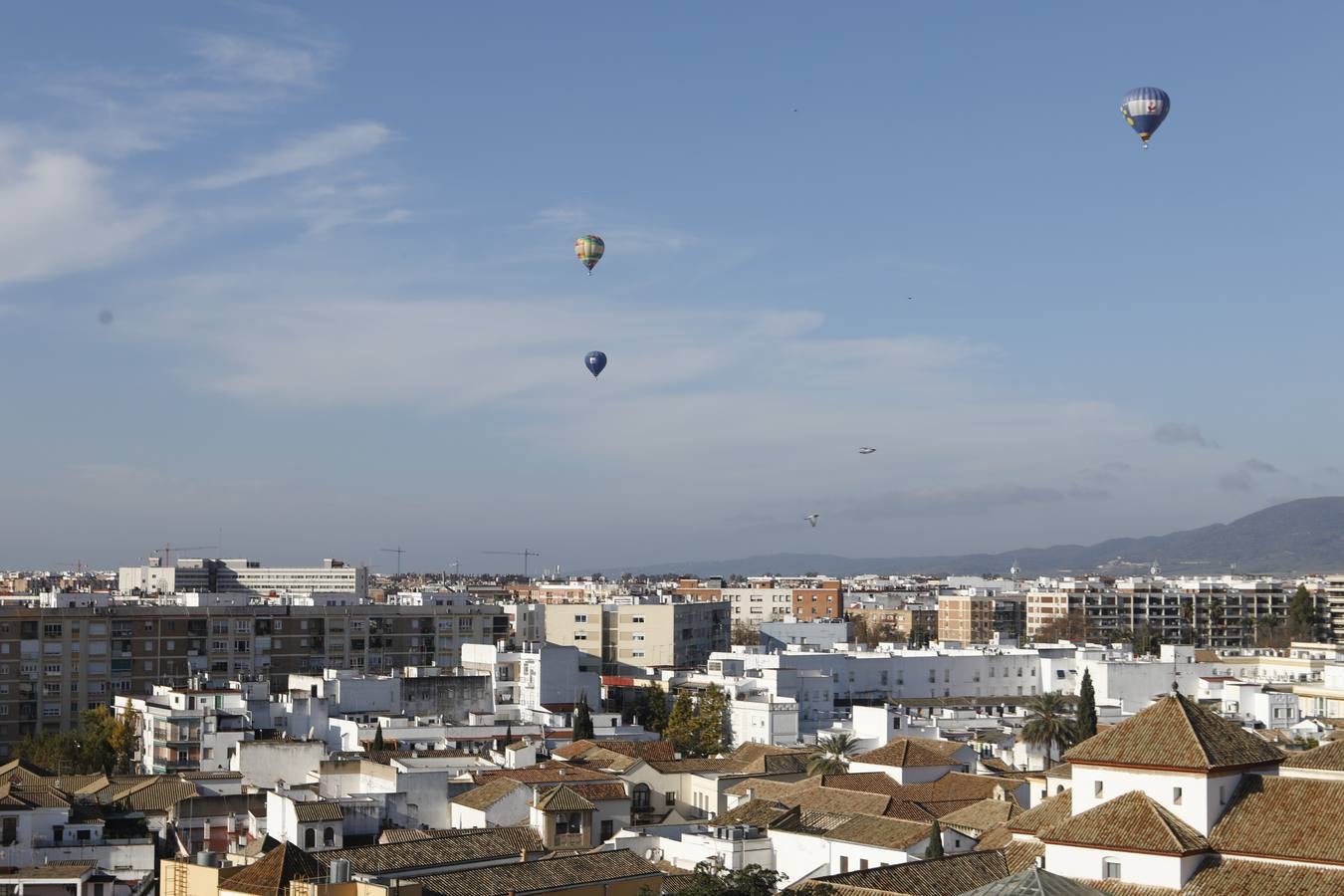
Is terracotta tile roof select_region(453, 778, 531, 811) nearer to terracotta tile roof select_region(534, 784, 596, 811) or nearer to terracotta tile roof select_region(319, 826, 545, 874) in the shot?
terracotta tile roof select_region(534, 784, 596, 811)

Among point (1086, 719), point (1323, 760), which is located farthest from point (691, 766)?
point (1323, 760)

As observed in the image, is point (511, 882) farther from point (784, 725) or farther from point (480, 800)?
point (784, 725)

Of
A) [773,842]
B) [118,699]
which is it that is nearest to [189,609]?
[118,699]

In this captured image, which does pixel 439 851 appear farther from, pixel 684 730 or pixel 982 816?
pixel 684 730

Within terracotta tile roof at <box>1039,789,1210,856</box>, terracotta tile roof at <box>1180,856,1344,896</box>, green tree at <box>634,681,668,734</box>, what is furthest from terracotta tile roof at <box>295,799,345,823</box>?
green tree at <box>634,681,668,734</box>

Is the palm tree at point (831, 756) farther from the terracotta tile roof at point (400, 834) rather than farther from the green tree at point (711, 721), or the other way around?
the terracotta tile roof at point (400, 834)
